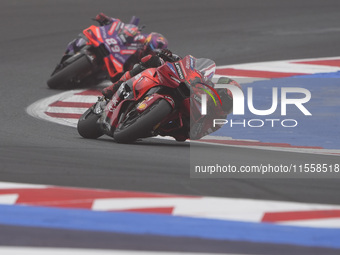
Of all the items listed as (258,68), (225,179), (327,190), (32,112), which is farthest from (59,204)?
(258,68)

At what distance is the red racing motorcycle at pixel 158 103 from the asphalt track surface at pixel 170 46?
6.9 inches

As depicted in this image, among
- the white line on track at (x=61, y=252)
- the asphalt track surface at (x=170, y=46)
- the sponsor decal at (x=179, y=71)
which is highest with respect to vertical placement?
the white line on track at (x=61, y=252)

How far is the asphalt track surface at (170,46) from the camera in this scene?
6.30m

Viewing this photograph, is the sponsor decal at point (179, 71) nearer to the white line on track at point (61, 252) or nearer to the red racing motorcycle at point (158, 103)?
the red racing motorcycle at point (158, 103)

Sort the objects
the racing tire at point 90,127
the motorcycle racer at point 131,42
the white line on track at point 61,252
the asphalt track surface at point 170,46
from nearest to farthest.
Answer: the white line on track at point 61,252 < the asphalt track surface at point 170,46 < the racing tire at point 90,127 < the motorcycle racer at point 131,42

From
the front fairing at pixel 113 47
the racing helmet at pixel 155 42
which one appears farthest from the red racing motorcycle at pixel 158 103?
the front fairing at pixel 113 47

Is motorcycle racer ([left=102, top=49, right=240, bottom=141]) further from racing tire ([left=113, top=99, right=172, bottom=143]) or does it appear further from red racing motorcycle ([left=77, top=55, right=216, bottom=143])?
racing tire ([left=113, top=99, right=172, bottom=143])

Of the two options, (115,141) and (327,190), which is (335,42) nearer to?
(115,141)

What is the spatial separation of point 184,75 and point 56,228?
3.33 metres

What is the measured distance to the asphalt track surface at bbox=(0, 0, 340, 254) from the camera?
20.7 ft

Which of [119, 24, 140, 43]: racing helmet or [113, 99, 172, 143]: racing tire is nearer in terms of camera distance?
[113, 99, 172, 143]: racing tire

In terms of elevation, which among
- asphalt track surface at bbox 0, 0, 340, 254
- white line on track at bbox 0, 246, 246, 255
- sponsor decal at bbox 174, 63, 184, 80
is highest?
white line on track at bbox 0, 246, 246, 255

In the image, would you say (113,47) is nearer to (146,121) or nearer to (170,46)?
(170,46)

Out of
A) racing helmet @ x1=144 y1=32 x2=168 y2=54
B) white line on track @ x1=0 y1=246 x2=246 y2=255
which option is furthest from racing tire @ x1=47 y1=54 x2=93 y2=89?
white line on track @ x1=0 y1=246 x2=246 y2=255
